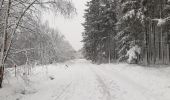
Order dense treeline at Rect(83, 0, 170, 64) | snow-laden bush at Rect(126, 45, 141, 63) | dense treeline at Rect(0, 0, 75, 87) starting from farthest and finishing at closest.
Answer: snow-laden bush at Rect(126, 45, 141, 63) < dense treeline at Rect(83, 0, 170, 64) < dense treeline at Rect(0, 0, 75, 87)

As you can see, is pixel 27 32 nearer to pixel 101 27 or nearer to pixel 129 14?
pixel 129 14

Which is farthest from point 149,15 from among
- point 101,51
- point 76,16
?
point 101,51

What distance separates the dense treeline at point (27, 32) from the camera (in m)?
9.82

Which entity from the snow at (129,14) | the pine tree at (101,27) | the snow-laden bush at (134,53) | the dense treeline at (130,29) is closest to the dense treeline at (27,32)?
the dense treeline at (130,29)

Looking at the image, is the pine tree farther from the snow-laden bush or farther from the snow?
the snow

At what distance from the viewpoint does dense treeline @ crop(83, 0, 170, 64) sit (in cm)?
2192

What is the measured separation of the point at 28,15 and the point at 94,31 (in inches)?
1268

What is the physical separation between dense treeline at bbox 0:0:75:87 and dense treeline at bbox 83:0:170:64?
921 centimetres

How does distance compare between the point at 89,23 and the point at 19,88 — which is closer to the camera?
the point at 19,88

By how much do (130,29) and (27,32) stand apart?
15067 millimetres

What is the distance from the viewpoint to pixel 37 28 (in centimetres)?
1052

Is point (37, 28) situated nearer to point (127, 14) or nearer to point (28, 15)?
point (28, 15)

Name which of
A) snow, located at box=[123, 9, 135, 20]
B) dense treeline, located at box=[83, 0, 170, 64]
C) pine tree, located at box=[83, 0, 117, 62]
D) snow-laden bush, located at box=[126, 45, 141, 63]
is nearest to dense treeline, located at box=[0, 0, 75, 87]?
dense treeline, located at box=[83, 0, 170, 64]

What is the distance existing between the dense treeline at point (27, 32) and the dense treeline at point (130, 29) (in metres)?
9.21
